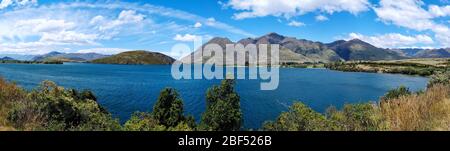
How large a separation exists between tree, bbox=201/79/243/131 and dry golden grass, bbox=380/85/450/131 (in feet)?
110

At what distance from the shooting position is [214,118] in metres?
46.0

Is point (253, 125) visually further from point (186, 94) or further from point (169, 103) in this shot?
point (186, 94)

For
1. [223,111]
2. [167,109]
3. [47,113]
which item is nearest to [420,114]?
[47,113]

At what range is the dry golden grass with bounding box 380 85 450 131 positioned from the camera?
30.0 feet

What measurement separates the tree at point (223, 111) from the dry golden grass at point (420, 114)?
33483 mm

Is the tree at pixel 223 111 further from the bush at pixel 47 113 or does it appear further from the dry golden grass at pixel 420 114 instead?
the dry golden grass at pixel 420 114

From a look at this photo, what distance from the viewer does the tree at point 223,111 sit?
4609 centimetres

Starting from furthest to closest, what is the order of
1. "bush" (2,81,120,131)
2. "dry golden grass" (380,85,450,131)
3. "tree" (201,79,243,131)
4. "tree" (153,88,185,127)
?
"tree" (153,88,185,127) → "tree" (201,79,243,131) → "bush" (2,81,120,131) → "dry golden grass" (380,85,450,131)

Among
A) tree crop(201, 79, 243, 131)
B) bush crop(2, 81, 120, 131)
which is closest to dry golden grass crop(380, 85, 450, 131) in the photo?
bush crop(2, 81, 120, 131)

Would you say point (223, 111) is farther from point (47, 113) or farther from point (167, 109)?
point (47, 113)

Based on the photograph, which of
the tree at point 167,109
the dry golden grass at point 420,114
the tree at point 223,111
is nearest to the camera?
the dry golden grass at point 420,114

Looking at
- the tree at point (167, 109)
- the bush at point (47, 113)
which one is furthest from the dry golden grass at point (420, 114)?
the tree at point (167, 109)

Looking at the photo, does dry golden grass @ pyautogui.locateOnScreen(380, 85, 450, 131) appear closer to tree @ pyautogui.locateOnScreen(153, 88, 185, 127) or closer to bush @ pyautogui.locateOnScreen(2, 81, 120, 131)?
bush @ pyautogui.locateOnScreen(2, 81, 120, 131)
